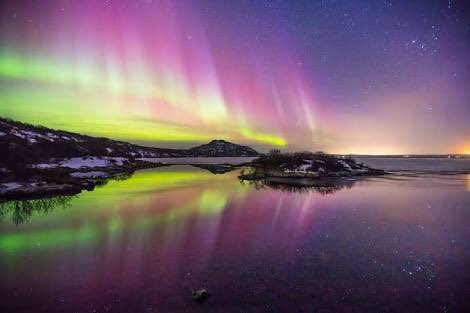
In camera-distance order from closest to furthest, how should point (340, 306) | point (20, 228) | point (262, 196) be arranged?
point (340, 306)
point (20, 228)
point (262, 196)

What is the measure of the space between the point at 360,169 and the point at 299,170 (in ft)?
81.8

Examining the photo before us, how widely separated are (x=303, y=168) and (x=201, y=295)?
82.6 metres

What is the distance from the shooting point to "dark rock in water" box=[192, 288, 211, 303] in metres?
12.9

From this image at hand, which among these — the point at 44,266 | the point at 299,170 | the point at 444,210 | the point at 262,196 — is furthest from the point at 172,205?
the point at 299,170

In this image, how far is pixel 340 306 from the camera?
41.1ft

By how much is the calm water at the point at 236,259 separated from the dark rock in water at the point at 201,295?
33cm

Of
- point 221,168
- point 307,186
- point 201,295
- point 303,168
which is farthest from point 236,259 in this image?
point 221,168

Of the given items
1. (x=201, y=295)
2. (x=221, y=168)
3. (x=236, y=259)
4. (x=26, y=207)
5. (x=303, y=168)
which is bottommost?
(x=26, y=207)

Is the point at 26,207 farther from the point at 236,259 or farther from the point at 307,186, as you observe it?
the point at 307,186

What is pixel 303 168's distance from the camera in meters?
91.8

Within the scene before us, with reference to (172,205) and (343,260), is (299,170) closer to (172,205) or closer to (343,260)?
(172,205)

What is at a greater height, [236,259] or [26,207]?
[236,259]

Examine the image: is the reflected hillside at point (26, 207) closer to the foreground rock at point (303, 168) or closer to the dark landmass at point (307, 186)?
the dark landmass at point (307, 186)

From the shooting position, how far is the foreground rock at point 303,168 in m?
85.4
